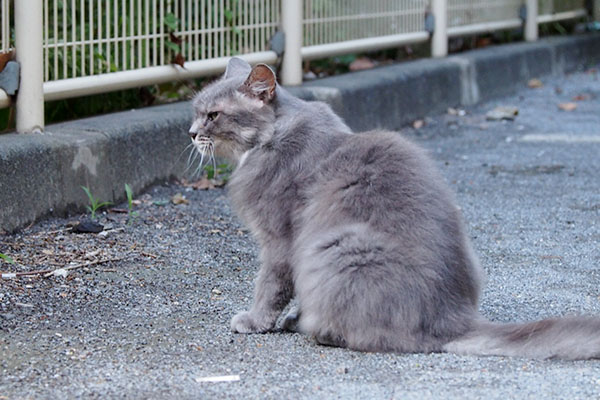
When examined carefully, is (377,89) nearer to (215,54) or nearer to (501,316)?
(215,54)

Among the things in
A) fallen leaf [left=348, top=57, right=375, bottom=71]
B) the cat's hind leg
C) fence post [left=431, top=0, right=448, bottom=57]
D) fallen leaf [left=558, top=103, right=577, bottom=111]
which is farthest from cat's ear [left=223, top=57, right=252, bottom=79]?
fallen leaf [left=558, top=103, right=577, bottom=111]

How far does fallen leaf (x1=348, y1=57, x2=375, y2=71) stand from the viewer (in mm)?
8727

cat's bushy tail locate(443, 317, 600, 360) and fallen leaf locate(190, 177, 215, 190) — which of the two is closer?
cat's bushy tail locate(443, 317, 600, 360)

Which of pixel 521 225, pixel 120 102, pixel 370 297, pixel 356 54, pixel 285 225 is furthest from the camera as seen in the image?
pixel 356 54

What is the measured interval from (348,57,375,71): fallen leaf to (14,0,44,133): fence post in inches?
158

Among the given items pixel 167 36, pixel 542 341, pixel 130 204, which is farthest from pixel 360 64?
pixel 542 341

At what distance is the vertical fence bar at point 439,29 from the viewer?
9195 mm

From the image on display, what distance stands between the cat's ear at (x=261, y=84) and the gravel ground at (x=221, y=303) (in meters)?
0.84

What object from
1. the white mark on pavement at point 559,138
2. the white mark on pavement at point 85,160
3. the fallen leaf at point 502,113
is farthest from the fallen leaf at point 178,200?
the fallen leaf at point 502,113

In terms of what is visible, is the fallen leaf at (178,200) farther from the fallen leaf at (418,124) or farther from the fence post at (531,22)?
the fence post at (531,22)

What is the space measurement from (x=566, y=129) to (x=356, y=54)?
6.44 ft

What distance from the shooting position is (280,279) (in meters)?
3.61

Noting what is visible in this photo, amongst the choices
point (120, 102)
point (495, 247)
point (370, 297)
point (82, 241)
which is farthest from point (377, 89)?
point (370, 297)

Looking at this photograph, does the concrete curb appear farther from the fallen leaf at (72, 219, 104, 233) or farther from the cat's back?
the cat's back
